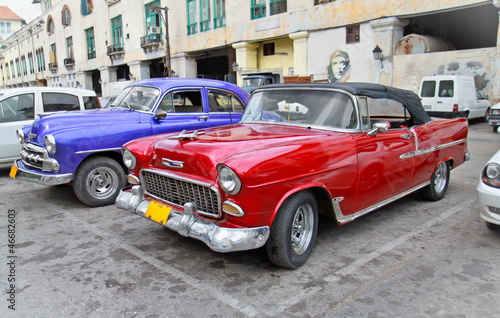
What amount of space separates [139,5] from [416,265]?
30.4 meters

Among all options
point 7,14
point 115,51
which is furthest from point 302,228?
point 7,14

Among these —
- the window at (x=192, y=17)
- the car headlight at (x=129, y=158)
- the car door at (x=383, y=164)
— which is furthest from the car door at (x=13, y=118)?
the window at (x=192, y=17)

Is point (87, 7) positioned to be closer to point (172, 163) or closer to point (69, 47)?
point (69, 47)

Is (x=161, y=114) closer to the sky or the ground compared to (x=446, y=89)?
closer to the ground

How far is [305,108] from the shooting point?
13.3 feet

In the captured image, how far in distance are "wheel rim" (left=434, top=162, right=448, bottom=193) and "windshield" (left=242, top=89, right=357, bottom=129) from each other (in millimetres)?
2212

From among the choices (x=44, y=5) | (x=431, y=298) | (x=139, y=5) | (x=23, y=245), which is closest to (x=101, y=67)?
(x=139, y=5)

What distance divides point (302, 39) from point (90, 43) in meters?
26.4

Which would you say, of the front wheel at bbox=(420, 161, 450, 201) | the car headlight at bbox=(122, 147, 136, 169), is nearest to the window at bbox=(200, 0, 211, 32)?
the front wheel at bbox=(420, 161, 450, 201)

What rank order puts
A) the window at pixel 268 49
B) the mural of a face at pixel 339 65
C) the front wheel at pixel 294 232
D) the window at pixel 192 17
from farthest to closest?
the window at pixel 192 17
the window at pixel 268 49
the mural of a face at pixel 339 65
the front wheel at pixel 294 232

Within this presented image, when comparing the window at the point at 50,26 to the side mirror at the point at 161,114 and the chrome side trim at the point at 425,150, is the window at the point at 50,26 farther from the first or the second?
the chrome side trim at the point at 425,150

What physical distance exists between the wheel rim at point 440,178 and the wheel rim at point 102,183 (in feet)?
15.0

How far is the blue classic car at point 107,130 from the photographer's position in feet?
16.4

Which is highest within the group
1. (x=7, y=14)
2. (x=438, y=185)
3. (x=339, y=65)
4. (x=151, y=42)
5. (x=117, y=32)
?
(x=7, y=14)
